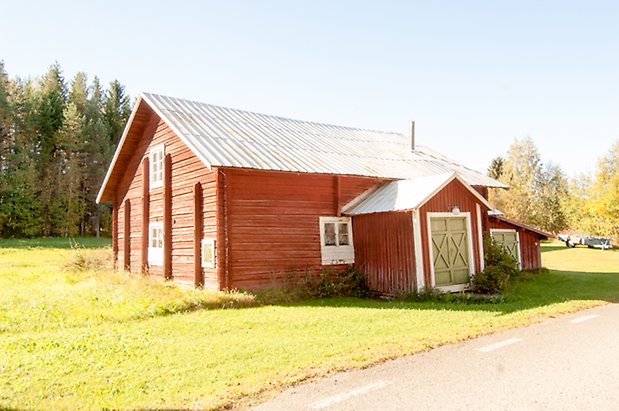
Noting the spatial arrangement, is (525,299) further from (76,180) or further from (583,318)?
(76,180)

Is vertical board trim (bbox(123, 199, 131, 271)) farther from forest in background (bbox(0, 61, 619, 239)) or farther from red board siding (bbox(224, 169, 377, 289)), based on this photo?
forest in background (bbox(0, 61, 619, 239))

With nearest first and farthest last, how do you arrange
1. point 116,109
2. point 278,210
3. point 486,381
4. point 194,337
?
point 486,381 → point 194,337 → point 278,210 → point 116,109

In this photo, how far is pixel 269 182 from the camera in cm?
1529

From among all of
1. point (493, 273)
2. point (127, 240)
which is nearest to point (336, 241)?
point (493, 273)

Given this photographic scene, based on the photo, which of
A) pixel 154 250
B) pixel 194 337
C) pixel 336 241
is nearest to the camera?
pixel 194 337

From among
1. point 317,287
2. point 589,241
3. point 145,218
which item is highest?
point 145,218

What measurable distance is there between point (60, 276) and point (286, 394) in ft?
56.5

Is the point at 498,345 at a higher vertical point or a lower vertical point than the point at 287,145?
lower

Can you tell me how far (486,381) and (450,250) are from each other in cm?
987

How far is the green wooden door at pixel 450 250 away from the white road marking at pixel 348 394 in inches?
374

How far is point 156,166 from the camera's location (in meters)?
18.9

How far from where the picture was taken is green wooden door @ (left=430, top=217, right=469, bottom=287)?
15.2m

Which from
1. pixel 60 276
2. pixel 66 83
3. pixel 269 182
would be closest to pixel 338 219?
pixel 269 182

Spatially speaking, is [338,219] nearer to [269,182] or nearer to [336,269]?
[336,269]
